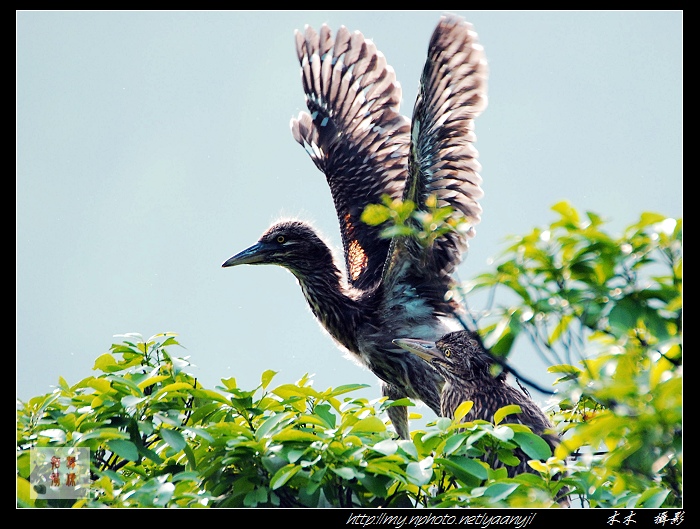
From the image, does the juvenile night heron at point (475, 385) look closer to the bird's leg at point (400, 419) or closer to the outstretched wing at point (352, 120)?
the bird's leg at point (400, 419)

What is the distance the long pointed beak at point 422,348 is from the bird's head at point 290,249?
123 cm

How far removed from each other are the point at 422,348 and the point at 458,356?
41 cm

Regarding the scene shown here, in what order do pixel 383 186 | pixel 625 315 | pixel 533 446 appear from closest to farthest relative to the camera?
pixel 625 315
pixel 533 446
pixel 383 186

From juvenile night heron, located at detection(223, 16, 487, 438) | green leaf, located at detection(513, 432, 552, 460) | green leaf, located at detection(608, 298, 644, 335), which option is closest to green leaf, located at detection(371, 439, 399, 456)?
green leaf, located at detection(513, 432, 552, 460)

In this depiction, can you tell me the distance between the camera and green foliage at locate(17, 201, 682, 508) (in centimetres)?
217

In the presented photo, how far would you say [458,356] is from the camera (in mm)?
4809

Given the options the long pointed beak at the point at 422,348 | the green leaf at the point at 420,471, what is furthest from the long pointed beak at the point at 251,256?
the green leaf at the point at 420,471

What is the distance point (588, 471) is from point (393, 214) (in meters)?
1.04

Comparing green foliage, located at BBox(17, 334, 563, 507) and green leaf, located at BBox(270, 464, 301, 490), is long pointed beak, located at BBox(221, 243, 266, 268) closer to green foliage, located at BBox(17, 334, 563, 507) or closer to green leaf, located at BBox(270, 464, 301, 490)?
green foliage, located at BBox(17, 334, 563, 507)

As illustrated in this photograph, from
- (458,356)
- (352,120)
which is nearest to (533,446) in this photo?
(458,356)

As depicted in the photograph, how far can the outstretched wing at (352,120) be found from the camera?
7164 mm

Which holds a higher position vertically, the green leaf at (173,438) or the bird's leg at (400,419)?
the green leaf at (173,438)

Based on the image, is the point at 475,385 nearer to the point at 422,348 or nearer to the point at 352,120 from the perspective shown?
the point at 422,348

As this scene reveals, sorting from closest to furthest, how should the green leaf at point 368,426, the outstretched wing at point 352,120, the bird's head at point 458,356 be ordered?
the green leaf at point 368,426 < the bird's head at point 458,356 < the outstretched wing at point 352,120
